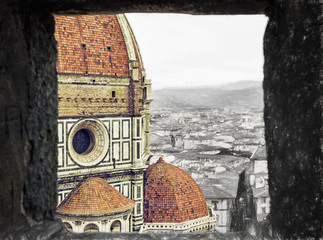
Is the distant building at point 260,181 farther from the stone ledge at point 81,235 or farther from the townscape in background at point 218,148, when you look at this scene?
the stone ledge at point 81,235

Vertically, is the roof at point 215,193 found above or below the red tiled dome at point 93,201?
below

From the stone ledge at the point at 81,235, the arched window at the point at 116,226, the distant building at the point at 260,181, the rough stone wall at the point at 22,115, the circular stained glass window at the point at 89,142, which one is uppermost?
the rough stone wall at the point at 22,115

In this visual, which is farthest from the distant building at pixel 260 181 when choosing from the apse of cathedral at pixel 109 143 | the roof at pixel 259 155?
the apse of cathedral at pixel 109 143

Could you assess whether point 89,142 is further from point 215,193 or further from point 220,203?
point 220,203

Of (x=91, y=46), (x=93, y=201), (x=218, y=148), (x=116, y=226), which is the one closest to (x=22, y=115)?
(x=93, y=201)

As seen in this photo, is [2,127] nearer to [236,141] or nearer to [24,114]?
[24,114]

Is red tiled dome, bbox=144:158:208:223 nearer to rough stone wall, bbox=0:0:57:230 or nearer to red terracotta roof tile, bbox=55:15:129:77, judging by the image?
red terracotta roof tile, bbox=55:15:129:77
